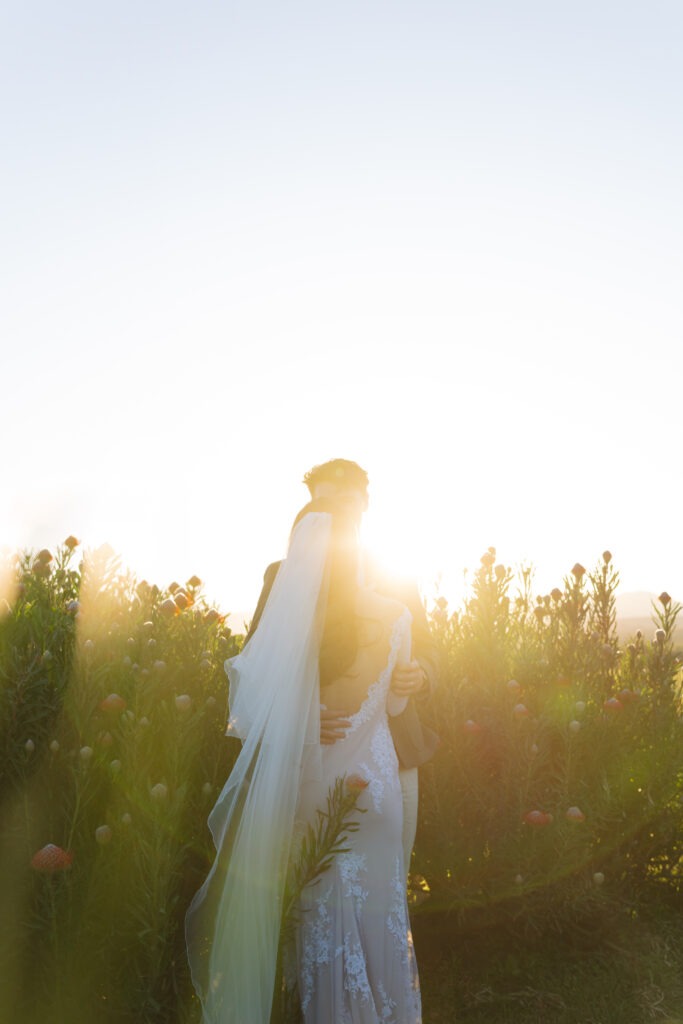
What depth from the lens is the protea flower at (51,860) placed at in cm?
288

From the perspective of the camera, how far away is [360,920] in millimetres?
3318

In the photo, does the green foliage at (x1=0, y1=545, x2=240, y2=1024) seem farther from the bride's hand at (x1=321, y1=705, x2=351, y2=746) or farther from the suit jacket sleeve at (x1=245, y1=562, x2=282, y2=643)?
the bride's hand at (x1=321, y1=705, x2=351, y2=746)

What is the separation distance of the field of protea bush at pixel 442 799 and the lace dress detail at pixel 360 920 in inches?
21.1

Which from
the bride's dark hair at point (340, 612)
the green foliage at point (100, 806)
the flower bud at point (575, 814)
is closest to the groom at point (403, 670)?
the bride's dark hair at point (340, 612)

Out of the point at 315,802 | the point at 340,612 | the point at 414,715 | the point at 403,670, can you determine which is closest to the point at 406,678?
the point at 403,670

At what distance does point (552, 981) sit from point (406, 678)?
7.87 ft

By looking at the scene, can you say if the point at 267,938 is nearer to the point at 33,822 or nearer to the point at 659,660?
the point at 33,822

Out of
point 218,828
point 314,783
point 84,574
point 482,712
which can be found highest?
point 84,574

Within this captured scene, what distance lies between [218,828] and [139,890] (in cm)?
39

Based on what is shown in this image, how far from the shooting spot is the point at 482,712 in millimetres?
4832

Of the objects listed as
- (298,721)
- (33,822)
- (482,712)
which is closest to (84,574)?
(33,822)

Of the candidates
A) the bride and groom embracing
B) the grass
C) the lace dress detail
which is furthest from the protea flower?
the grass

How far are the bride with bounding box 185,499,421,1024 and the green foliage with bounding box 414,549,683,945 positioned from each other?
116 cm

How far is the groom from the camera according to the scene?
3.70 metres
